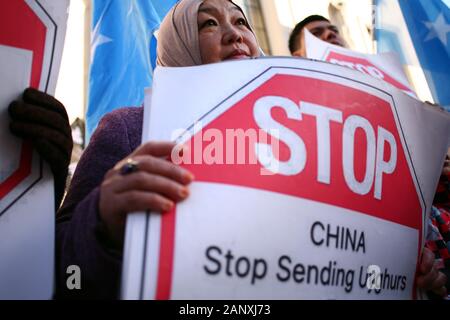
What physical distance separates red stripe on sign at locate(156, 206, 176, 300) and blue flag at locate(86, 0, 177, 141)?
157cm

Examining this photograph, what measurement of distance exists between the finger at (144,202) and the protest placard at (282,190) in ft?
0.04

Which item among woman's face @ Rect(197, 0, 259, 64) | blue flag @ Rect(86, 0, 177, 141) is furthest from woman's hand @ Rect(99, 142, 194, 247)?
blue flag @ Rect(86, 0, 177, 141)

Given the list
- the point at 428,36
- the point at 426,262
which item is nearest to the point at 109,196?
the point at 426,262

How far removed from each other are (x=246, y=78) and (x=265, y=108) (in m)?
0.06

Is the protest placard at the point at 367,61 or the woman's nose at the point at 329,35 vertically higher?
the woman's nose at the point at 329,35

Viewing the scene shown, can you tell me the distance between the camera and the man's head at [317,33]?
7.55 ft

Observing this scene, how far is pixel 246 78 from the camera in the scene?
0.67m

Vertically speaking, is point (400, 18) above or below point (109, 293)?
above

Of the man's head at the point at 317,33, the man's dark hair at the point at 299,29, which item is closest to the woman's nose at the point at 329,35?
the man's head at the point at 317,33

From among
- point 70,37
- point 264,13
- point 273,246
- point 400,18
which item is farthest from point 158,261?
point 264,13

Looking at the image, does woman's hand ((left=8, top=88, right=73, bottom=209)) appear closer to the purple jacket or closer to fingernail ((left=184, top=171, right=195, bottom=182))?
the purple jacket

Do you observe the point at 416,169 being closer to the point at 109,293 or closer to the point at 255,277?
the point at 255,277

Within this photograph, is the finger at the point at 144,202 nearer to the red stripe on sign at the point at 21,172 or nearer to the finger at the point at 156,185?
the finger at the point at 156,185

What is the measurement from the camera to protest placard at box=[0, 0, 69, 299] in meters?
0.63
